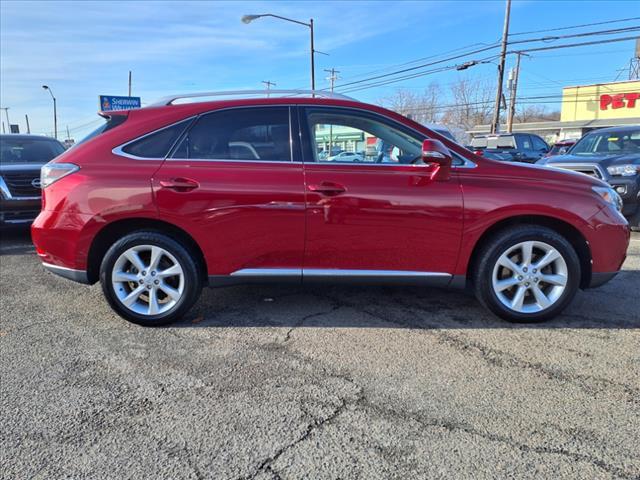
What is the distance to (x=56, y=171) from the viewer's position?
360 centimetres

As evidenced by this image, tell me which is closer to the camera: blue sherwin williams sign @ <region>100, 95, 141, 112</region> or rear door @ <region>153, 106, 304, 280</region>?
rear door @ <region>153, 106, 304, 280</region>

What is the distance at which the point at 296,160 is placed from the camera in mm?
3578

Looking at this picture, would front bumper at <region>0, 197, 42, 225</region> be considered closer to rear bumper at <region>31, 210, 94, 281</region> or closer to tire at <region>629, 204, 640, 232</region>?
rear bumper at <region>31, 210, 94, 281</region>

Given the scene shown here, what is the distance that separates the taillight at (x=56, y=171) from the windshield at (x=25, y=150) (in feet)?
15.2

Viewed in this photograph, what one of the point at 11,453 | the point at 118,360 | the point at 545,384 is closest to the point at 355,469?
the point at 545,384

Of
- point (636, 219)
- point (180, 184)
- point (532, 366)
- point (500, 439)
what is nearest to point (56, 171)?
point (180, 184)

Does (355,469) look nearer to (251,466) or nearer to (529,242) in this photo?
(251,466)

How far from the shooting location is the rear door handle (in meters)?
3.48

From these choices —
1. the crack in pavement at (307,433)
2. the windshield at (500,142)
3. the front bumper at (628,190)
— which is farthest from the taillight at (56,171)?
the windshield at (500,142)

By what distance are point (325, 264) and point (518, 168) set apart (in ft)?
5.63

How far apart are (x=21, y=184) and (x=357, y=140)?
5.60 m

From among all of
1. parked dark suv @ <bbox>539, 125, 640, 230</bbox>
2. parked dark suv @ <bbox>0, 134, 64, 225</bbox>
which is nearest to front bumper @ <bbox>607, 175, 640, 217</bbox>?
parked dark suv @ <bbox>539, 125, 640, 230</bbox>

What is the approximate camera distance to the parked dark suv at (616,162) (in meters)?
7.06

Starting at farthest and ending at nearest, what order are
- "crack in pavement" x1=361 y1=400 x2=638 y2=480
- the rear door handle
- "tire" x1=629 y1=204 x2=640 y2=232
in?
"tire" x1=629 y1=204 x2=640 y2=232 < the rear door handle < "crack in pavement" x1=361 y1=400 x2=638 y2=480
